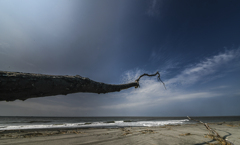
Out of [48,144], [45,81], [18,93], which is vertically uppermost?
[45,81]

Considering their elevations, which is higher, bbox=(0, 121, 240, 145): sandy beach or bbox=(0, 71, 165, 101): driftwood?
bbox=(0, 71, 165, 101): driftwood

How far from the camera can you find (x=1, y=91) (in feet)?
3.59

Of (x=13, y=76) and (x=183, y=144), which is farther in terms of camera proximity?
(x=183, y=144)

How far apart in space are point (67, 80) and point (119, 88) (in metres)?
0.98

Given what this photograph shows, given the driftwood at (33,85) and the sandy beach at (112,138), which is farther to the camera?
the sandy beach at (112,138)

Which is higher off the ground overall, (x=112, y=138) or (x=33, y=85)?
(x=33, y=85)

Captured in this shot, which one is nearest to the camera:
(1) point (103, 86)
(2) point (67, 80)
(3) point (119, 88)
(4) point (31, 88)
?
(4) point (31, 88)

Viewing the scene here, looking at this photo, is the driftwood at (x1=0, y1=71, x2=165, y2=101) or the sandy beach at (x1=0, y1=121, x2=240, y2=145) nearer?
the driftwood at (x1=0, y1=71, x2=165, y2=101)

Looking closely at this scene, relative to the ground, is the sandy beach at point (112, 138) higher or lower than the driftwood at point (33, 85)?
lower

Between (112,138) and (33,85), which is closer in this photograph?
(33,85)

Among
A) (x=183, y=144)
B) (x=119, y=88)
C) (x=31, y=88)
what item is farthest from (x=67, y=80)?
(x=183, y=144)

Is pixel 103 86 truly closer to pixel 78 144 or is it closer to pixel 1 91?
pixel 1 91

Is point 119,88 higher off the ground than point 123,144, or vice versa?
point 119,88

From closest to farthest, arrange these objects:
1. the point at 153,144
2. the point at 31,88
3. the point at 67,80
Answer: the point at 31,88
the point at 67,80
the point at 153,144
